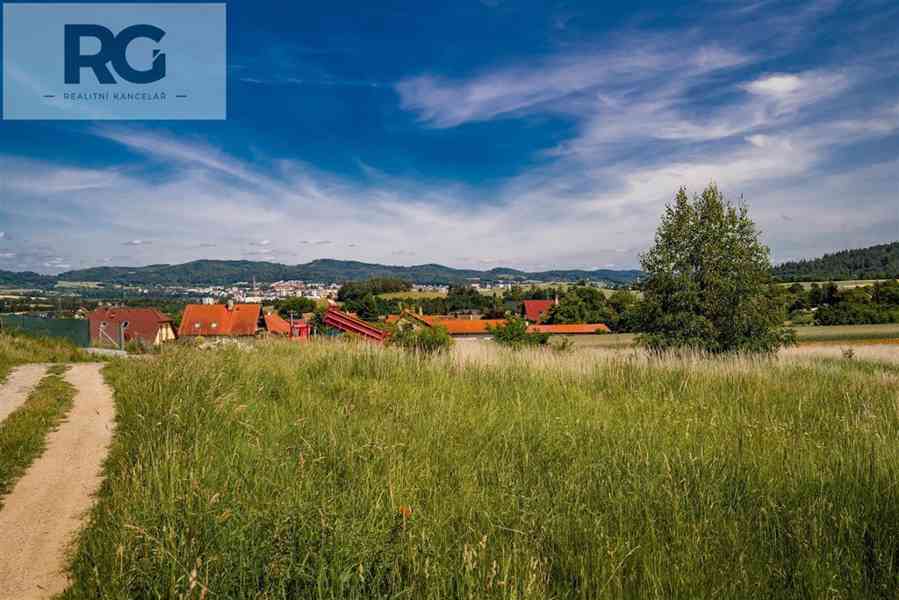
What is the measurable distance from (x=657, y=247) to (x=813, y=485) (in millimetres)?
17807

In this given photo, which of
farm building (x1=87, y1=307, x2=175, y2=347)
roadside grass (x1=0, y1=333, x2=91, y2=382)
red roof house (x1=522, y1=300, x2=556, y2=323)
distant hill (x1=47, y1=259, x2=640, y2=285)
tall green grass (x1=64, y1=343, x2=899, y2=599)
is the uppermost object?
distant hill (x1=47, y1=259, x2=640, y2=285)

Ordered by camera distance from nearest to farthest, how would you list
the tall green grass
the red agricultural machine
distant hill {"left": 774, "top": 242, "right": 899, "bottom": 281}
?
the tall green grass
the red agricultural machine
distant hill {"left": 774, "top": 242, "right": 899, "bottom": 281}

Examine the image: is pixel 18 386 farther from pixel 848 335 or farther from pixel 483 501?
pixel 848 335

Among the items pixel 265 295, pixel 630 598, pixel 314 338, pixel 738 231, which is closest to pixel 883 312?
pixel 738 231

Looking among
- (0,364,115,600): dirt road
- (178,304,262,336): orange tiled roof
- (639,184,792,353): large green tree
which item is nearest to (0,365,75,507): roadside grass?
(0,364,115,600): dirt road

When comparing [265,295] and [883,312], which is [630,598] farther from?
[265,295]

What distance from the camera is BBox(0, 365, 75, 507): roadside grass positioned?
5027 millimetres

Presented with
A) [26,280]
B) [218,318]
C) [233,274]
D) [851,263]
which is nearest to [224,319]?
[218,318]

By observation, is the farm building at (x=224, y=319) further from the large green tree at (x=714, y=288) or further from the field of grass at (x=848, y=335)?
the field of grass at (x=848, y=335)

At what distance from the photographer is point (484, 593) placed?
2479 mm

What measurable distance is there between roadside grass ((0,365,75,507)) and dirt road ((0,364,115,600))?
9cm

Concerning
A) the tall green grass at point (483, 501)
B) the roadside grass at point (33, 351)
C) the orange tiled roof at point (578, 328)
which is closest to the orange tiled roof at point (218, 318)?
the roadside grass at point (33, 351)

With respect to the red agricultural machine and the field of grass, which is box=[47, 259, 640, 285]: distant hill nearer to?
the field of grass

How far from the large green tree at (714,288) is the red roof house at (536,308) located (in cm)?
8329
